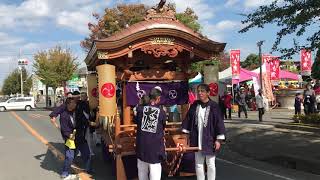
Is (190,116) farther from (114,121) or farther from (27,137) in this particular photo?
(27,137)

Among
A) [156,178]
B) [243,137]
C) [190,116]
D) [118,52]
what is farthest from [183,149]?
[243,137]

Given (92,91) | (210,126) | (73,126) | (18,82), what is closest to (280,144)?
(92,91)

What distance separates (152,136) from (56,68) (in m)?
54.6

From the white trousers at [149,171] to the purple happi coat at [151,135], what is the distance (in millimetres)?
84

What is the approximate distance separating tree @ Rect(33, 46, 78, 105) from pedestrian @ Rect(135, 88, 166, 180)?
53.0 meters

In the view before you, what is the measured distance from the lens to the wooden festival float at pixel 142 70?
29.7 feet

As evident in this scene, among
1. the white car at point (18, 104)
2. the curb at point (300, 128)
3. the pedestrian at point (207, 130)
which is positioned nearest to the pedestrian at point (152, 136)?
the pedestrian at point (207, 130)

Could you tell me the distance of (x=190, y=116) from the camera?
7.58 m

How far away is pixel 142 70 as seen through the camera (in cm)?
1064

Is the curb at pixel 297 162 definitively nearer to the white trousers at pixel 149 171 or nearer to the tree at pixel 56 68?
the white trousers at pixel 149 171

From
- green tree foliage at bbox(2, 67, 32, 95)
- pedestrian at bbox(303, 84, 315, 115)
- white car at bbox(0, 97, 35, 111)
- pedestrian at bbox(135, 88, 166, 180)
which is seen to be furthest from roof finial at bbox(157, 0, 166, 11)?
green tree foliage at bbox(2, 67, 32, 95)

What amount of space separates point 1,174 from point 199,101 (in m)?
5.36

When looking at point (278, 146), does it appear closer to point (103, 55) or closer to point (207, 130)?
point (103, 55)

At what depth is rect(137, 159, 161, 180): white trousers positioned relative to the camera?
695 cm
